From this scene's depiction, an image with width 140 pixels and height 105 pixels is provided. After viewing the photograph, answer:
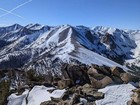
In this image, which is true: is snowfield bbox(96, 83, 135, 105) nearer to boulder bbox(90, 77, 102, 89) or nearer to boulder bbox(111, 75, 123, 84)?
boulder bbox(90, 77, 102, 89)

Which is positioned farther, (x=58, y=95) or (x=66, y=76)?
(x=66, y=76)

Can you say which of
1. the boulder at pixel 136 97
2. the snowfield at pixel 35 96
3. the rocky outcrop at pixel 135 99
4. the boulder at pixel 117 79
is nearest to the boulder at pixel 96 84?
the boulder at pixel 117 79

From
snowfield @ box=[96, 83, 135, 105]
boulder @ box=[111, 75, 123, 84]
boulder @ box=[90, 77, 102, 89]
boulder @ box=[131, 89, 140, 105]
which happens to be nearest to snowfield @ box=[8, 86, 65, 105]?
boulder @ box=[90, 77, 102, 89]

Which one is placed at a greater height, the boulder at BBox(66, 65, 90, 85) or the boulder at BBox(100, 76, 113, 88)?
the boulder at BBox(66, 65, 90, 85)

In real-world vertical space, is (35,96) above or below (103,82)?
below

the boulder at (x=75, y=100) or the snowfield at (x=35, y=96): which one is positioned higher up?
the snowfield at (x=35, y=96)

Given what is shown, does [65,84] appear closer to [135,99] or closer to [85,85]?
[85,85]

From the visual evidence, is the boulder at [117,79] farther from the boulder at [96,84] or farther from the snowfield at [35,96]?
the snowfield at [35,96]

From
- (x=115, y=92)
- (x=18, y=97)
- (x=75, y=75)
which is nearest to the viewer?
(x=115, y=92)

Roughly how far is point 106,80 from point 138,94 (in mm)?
8122

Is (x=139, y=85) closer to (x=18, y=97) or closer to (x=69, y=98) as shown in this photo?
(x=69, y=98)

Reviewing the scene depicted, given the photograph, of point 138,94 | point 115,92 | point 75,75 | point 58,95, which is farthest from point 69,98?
point 75,75

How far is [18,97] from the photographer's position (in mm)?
41812

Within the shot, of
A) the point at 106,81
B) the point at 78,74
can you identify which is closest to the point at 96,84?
the point at 106,81
